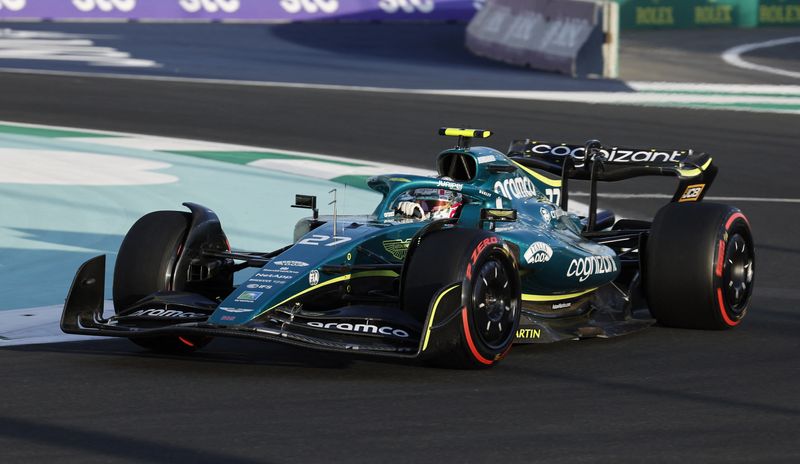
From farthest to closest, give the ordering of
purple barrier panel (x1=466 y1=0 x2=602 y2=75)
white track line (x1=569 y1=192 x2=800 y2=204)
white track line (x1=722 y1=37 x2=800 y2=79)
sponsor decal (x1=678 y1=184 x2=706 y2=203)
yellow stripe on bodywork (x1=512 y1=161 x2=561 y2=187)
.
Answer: white track line (x1=722 y1=37 x2=800 y2=79) < purple barrier panel (x1=466 y1=0 x2=602 y2=75) < white track line (x1=569 y1=192 x2=800 y2=204) < sponsor decal (x1=678 y1=184 x2=706 y2=203) < yellow stripe on bodywork (x1=512 y1=161 x2=561 y2=187)

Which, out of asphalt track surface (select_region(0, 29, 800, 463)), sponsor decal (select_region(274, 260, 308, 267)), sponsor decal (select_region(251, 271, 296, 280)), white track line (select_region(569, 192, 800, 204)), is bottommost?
white track line (select_region(569, 192, 800, 204))

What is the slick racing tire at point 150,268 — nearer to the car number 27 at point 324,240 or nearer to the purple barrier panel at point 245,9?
the car number 27 at point 324,240

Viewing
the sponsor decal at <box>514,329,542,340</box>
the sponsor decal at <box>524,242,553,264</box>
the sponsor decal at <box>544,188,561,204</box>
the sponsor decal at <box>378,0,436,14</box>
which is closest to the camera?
the sponsor decal at <box>514,329,542,340</box>

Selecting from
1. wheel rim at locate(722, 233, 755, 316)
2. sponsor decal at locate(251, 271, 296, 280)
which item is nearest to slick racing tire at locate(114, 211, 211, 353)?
sponsor decal at locate(251, 271, 296, 280)

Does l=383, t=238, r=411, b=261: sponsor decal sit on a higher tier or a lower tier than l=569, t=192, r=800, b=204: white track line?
higher

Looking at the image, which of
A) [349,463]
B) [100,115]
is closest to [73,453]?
[349,463]

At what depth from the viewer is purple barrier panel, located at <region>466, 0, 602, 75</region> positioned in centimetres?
2839

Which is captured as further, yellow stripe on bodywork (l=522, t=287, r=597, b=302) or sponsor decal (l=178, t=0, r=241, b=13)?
sponsor decal (l=178, t=0, r=241, b=13)

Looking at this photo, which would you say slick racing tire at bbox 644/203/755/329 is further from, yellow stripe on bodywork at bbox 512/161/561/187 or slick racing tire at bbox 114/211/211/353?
slick racing tire at bbox 114/211/211/353

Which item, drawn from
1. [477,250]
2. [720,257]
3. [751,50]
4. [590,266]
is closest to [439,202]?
[590,266]

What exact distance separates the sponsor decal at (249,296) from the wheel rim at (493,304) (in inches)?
45.4

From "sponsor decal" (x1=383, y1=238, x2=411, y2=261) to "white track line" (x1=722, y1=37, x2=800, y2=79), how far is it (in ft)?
70.8

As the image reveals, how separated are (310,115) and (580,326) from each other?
13325mm

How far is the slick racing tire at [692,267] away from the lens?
9500 millimetres
